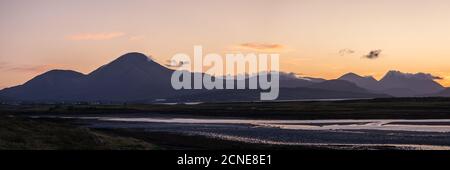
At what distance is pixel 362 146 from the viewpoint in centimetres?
4425

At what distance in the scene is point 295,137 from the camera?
54.1m

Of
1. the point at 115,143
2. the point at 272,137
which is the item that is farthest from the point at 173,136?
the point at 115,143

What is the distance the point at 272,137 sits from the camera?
54.2 metres
